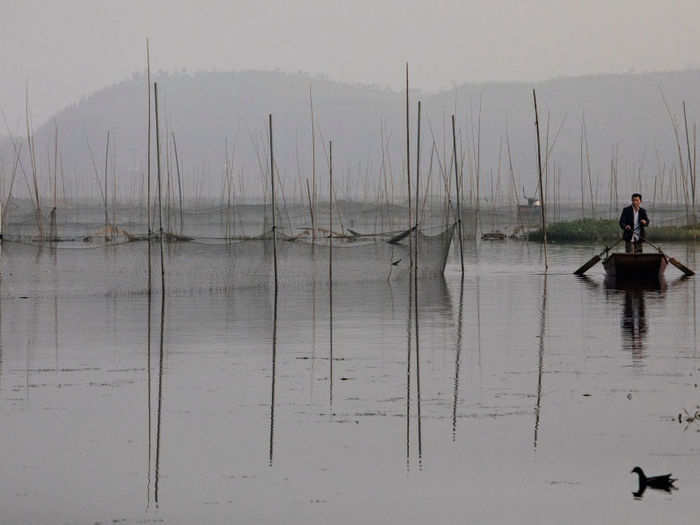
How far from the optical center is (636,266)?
2802 centimetres

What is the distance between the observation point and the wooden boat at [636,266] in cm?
2789

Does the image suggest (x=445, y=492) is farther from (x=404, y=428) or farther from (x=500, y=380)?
(x=500, y=380)

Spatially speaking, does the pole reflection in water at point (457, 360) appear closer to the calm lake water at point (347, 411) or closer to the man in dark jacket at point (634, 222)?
the calm lake water at point (347, 411)

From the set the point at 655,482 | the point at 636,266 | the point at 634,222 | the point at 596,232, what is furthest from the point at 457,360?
the point at 596,232

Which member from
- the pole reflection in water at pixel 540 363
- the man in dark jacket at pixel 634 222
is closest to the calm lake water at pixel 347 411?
the pole reflection in water at pixel 540 363

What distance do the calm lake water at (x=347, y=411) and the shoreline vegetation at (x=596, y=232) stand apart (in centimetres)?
3457

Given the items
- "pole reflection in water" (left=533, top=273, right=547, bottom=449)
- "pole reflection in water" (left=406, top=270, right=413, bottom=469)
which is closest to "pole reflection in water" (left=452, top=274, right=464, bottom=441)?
"pole reflection in water" (left=406, top=270, right=413, bottom=469)

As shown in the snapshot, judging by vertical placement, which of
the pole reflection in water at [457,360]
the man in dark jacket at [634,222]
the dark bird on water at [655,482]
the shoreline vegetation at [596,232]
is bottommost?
the shoreline vegetation at [596,232]

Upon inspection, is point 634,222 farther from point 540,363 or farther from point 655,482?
point 655,482

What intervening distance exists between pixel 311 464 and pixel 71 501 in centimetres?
162

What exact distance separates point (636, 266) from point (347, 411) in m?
17.4

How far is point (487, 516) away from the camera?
25.6ft

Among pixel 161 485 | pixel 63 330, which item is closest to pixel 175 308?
pixel 63 330

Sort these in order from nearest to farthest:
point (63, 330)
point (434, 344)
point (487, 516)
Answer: point (487, 516), point (434, 344), point (63, 330)
